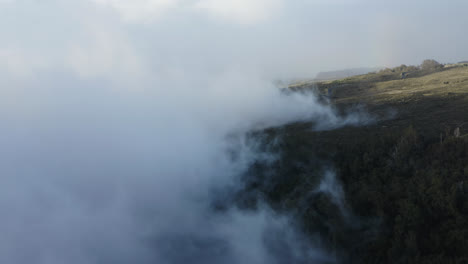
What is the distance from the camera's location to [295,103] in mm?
61062

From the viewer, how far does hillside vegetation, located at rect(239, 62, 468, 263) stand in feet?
80.0

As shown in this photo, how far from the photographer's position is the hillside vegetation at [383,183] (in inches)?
Result: 960

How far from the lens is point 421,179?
89.4ft

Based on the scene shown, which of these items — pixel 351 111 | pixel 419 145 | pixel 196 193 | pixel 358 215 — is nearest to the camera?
pixel 358 215

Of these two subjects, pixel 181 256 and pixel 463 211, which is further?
pixel 181 256

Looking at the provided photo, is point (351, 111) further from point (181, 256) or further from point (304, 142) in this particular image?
point (181, 256)

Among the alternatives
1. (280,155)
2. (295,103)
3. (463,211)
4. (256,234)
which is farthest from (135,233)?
(295,103)

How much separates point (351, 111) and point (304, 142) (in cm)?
1707

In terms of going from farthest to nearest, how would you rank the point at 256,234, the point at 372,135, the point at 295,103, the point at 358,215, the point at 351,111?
the point at 295,103
the point at 351,111
the point at 372,135
the point at 256,234
the point at 358,215

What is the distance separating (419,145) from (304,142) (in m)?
13.2

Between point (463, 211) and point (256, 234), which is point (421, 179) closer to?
point (463, 211)

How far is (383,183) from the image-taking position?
2955 centimetres

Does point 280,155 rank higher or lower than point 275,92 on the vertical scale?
lower

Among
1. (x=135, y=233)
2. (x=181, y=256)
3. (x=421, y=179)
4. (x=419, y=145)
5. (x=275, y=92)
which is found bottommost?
(x=181, y=256)
